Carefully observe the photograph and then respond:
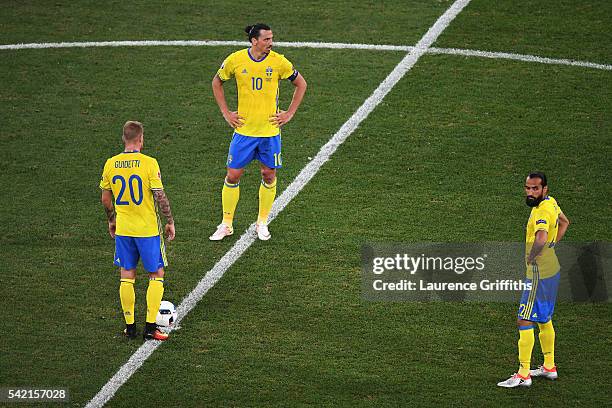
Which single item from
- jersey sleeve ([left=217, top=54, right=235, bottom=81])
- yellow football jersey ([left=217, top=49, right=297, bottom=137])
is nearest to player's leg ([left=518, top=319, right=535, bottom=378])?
yellow football jersey ([left=217, top=49, right=297, bottom=137])

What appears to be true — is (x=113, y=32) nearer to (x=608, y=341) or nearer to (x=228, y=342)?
(x=228, y=342)

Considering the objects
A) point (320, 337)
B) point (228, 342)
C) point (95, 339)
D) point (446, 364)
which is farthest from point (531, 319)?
point (95, 339)

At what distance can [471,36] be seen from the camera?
16.9m

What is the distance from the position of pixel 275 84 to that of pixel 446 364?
3.84 meters

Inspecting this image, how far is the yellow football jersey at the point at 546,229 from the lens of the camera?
898 centimetres

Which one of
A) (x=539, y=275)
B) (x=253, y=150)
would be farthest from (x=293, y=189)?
(x=539, y=275)

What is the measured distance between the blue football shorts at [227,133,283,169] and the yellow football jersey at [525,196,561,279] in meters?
3.61

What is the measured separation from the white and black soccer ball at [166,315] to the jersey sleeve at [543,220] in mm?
3508

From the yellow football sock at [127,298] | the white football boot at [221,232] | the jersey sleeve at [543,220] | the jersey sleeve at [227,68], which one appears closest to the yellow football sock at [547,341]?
the jersey sleeve at [543,220]

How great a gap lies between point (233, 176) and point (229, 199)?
0.26m

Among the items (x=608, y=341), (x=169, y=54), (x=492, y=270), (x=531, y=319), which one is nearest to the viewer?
(x=531, y=319)

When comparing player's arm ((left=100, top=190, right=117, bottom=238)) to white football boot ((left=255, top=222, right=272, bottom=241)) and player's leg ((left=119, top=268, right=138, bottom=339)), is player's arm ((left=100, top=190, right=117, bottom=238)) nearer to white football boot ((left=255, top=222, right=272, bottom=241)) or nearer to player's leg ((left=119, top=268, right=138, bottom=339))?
player's leg ((left=119, top=268, right=138, bottom=339))

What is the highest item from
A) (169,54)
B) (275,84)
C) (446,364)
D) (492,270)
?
(169,54)

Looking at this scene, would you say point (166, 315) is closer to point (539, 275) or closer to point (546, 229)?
point (539, 275)
